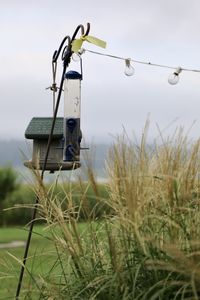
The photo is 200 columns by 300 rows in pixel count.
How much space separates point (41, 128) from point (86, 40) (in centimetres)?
78

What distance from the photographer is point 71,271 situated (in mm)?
3035

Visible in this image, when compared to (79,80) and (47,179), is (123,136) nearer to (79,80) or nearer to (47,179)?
(47,179)

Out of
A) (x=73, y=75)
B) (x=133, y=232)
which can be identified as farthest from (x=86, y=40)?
(x=133, y=232)

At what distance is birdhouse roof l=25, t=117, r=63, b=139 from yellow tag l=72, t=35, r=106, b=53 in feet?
2.13

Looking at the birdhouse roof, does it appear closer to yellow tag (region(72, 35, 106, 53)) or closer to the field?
yellow tag (region(72, 35, 106, 53))

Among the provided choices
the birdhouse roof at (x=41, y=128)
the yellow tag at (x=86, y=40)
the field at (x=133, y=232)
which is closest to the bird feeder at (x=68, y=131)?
the birdhouse roof at (x=41, y=128)

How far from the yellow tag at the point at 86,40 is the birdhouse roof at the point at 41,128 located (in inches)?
25.5

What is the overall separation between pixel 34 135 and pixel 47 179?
86cm

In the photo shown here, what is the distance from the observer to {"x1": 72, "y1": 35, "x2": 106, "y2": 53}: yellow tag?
4.03 m

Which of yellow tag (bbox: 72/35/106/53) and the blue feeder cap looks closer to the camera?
yellow tag (bbox: 72/35/106/53)

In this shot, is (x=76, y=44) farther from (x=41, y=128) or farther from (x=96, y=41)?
(x=41, y=128)

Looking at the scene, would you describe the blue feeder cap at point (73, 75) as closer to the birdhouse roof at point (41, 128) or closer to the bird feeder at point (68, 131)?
the bird feeder at point (68, 131)

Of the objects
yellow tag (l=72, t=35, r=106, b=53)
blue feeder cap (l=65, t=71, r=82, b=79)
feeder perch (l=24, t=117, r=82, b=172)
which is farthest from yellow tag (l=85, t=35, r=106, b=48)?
feeder perch (l=24, t=117, r=82, b=172)

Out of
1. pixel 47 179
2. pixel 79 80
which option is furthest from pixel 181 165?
pixel 79 80
